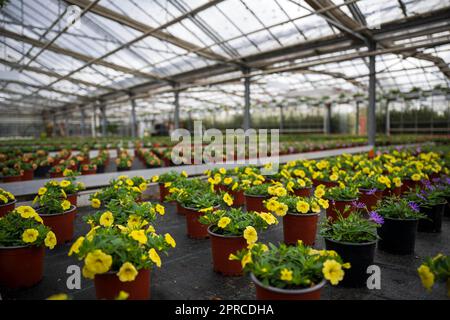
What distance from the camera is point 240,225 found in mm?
2539

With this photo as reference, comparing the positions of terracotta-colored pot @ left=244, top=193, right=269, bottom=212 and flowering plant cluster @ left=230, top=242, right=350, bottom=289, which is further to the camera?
terracotta-colored pot @ left=244, top=193, right=269, bottom=212

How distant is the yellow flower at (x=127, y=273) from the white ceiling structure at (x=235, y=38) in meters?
8.36

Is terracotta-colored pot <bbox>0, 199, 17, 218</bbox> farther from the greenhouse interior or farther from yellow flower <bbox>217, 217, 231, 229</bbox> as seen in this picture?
yellow flower <bbox>217, 217, 231, 229</bbox>

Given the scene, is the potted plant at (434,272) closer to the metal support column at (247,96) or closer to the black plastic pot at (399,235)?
the black plastic pot at (399,235)

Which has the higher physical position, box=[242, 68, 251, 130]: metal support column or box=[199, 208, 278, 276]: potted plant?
box=[242, 68, 251, 130]: metal support column

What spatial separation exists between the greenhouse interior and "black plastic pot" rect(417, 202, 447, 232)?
0.02 metres

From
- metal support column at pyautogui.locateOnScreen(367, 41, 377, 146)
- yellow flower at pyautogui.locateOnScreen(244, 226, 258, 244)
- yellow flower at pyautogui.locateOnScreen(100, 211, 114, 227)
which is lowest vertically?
yellow flower at pyautogui.locateOnScreen(244, 226, 258, 244)

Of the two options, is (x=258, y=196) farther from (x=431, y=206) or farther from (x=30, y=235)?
(x=30, y=235)

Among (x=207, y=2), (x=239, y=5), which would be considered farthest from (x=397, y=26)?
(x=207, y=2)

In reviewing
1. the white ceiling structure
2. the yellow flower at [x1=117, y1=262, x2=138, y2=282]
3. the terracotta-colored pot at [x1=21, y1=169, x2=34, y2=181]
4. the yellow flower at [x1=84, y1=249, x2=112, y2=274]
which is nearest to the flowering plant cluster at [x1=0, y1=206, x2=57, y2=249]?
the yellow flower at [x1=84, y1=249, x2=112, y2=274]

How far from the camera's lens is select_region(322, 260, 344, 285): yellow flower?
175 centimetres

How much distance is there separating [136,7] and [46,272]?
392 inches

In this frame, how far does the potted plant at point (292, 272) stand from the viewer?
171cm

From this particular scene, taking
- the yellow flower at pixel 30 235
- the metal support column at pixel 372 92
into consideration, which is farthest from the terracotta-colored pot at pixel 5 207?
the metal support column at pixel 372 92
